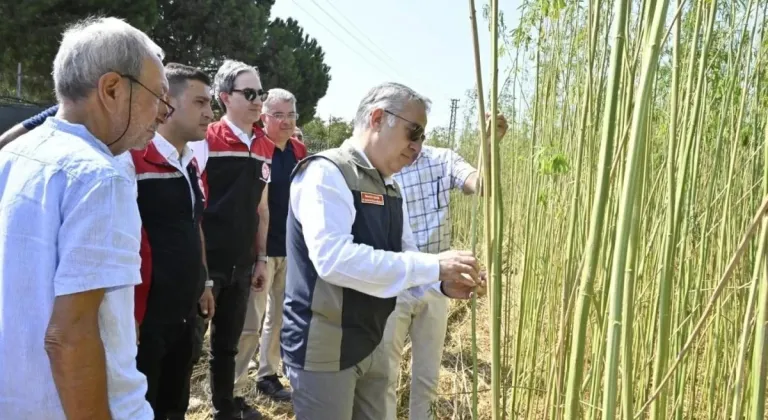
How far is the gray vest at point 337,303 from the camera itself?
1.22 metres

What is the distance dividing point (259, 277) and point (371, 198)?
3.99 ft

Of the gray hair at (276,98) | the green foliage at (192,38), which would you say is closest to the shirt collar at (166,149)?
the gray hair at (276,98)

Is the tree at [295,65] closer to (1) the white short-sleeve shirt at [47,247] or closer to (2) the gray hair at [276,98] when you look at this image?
(2) the gray hair at [276,98]

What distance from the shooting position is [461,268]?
1117 millimetres

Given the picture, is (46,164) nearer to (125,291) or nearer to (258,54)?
(125,291)

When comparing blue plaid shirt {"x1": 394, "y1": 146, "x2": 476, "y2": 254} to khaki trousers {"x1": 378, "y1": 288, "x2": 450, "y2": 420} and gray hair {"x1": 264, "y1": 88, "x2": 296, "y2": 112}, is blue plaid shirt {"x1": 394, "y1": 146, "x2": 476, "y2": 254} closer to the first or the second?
khaki trousers {"x1": 378, "y1": 288, "x2": 450, "y2": 420}

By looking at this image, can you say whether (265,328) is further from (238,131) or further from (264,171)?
(238,131)

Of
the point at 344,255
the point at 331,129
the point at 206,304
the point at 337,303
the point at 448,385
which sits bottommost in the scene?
the point at 448,385

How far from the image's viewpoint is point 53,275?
2.43 feet

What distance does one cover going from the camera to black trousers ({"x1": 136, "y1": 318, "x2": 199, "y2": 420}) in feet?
4.76

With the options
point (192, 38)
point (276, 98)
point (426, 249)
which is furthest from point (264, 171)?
point (192, 38)

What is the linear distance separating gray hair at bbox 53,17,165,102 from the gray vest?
45cm

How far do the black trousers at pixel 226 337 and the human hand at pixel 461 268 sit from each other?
1165 millimetres

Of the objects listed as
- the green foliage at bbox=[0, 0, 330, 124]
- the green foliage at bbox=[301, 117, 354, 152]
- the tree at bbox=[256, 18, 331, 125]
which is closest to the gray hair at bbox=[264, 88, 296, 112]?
the green foliage at bbox=[0, 0, 330, 124]
